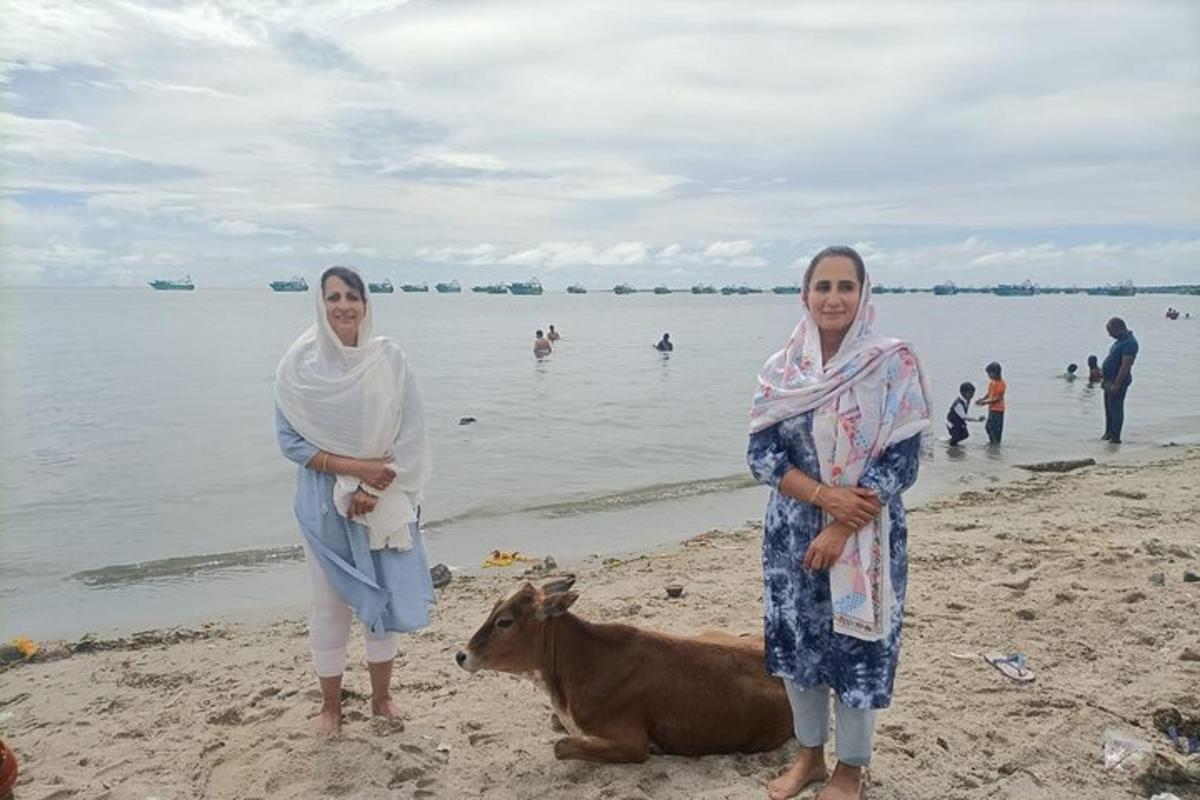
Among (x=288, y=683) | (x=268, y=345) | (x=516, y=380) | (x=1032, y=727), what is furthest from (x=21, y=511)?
(x=268, y=345)

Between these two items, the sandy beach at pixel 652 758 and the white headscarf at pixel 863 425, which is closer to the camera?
the white headscarf at pixel 863 425

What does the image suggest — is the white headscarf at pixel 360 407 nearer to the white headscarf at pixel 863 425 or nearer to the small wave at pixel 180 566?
the white headscarf at pixel 863 425

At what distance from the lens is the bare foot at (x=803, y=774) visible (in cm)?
398

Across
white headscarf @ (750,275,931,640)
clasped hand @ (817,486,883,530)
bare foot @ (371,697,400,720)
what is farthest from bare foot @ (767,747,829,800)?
bare foot @ (371,697,400,720)

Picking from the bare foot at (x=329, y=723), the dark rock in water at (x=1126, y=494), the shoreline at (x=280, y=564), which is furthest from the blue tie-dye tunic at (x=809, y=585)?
the dark rock in water at (x=1126, y=494)

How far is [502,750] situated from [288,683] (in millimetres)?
1896

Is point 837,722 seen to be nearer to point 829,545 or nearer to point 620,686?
point 829,545

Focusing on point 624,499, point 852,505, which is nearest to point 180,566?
point 624,499

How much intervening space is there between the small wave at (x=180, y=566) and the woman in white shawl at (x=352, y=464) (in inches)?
232

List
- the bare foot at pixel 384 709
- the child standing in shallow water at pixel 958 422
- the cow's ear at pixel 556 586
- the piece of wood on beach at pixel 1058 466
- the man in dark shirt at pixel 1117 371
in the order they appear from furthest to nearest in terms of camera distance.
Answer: the child standing in shallow water at pixel 958 422 < the man in dark shirt at pixel 1117 371 < the piece of wood on beach at pixel 1058 466 < the bare foot at pixel 384 709 < the cow's ear at pixel 556 586

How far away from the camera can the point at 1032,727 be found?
4676 millimetres

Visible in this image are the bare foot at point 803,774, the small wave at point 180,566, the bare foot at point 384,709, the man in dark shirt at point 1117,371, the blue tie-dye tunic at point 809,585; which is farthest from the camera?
the man in dark shirt at point 1117,371

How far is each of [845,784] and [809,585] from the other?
0.90m

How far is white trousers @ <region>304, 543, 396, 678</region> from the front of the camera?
4535 millimetres
